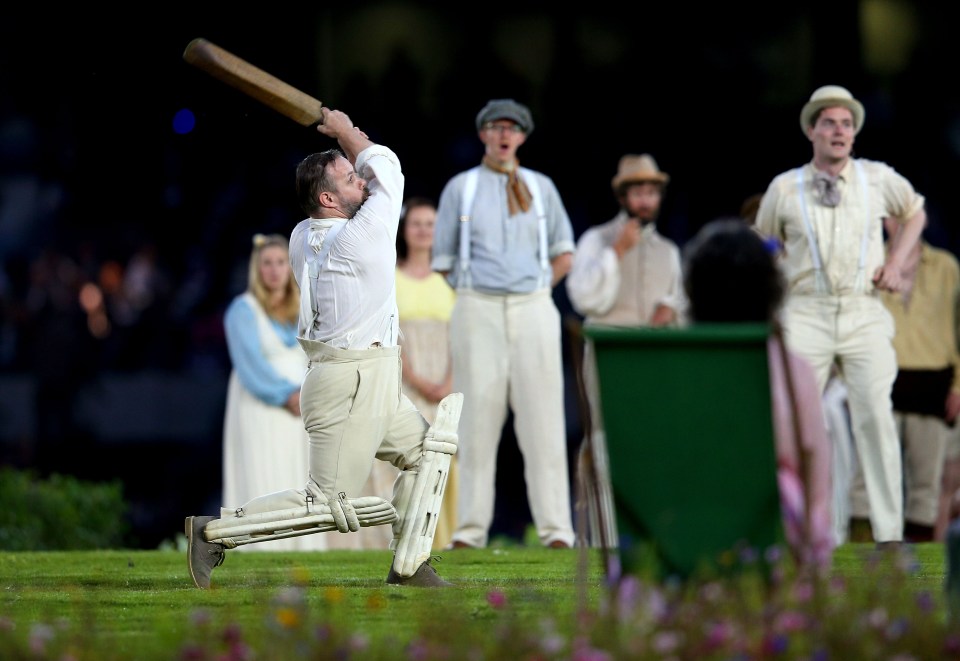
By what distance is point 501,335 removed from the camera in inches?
420

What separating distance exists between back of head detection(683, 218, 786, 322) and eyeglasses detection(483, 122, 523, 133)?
539 centimetres

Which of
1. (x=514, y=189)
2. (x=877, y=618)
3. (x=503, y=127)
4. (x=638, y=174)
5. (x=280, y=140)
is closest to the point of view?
(x=877, y=618)

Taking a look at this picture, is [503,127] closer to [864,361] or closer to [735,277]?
[864,361]

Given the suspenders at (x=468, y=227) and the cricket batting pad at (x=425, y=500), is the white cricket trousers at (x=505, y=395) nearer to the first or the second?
the suspenders at (x=468, y=227)

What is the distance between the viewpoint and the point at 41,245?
55.3 ft

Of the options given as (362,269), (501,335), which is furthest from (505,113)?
(362,269)

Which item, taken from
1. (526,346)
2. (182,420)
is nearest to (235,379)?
(526,346)

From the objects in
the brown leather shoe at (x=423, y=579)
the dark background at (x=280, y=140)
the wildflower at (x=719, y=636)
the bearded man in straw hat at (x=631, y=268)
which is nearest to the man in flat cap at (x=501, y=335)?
the bearded man in straw hat at (x=631, y=268)

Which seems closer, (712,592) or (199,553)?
(712,592)

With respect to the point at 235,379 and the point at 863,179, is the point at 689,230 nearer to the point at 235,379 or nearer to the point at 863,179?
the point at 235,379

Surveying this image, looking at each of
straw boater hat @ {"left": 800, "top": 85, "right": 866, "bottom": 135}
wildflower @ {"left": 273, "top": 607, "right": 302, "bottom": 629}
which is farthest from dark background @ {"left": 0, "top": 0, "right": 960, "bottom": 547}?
wildflower @ {"left": 273, "top": 607, "right": 302, "bottom": 629}

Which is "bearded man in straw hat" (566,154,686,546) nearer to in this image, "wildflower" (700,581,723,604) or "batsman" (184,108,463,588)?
"batsman" (184,108,463,588)

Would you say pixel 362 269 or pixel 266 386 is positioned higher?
pixel 362 269

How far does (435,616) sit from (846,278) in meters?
4.92
